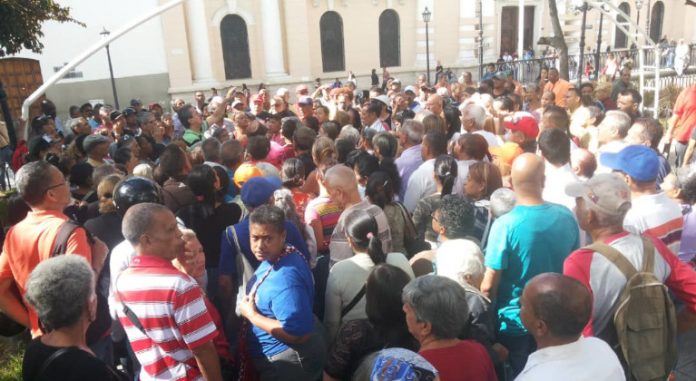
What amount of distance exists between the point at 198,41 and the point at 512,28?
656 inches

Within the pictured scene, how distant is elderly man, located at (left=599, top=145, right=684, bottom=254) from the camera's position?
312cm

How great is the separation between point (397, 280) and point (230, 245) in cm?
122

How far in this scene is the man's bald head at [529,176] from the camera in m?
2.99

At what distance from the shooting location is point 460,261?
281cm

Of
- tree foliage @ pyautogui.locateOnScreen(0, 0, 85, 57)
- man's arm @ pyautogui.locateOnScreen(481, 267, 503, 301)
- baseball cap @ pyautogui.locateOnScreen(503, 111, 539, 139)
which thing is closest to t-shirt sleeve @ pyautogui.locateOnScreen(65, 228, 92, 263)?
man's arm @ pyautogui.locateOnScreen(481, 267, 503, 301)

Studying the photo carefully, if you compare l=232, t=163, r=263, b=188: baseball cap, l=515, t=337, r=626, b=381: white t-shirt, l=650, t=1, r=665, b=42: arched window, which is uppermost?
l=650, t=1, r=665, b=42: arched window

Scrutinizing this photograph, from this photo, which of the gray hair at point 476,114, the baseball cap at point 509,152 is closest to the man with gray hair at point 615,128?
the baseball cap at point 509,152

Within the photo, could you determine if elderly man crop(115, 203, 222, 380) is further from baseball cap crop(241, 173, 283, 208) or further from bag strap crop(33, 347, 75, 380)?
baseball cap crop(241, 173, 283, 208)

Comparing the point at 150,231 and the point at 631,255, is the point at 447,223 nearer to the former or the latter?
the point at 631,255

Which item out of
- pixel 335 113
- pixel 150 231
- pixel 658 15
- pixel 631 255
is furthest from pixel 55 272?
pixel 658 15

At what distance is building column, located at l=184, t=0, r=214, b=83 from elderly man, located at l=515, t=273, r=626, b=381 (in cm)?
2116

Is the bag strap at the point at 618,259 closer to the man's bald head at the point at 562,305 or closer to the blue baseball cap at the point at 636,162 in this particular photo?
the man's bald head at the point at 562,305

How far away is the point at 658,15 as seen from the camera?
33094 millimetres

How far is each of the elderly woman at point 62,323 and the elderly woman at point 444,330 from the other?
1.24 meters
